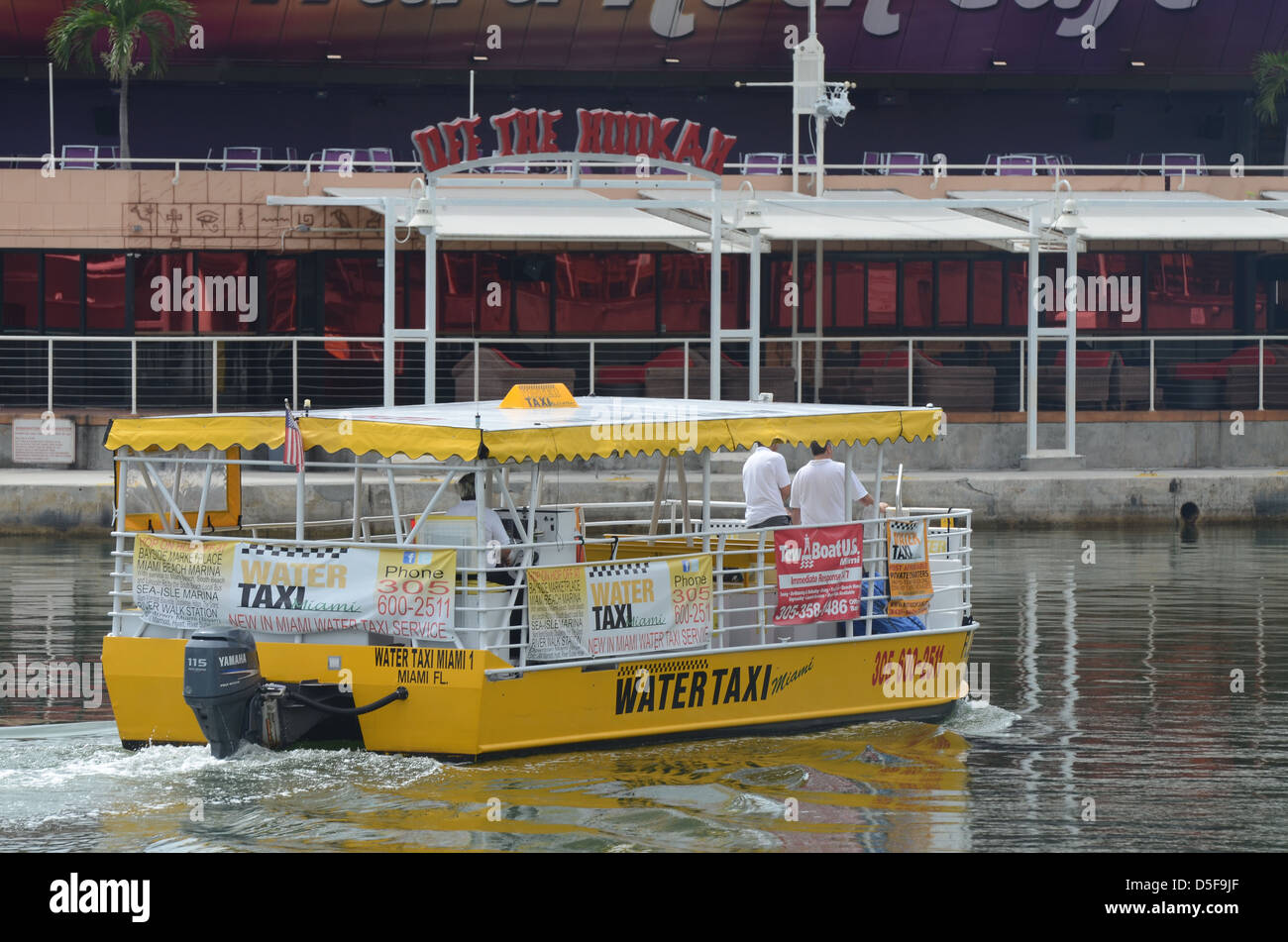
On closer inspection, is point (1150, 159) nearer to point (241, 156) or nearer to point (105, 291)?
point (241, 156)

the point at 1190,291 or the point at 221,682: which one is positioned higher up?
the point at 1190,291

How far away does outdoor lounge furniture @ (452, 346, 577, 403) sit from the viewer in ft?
96.9

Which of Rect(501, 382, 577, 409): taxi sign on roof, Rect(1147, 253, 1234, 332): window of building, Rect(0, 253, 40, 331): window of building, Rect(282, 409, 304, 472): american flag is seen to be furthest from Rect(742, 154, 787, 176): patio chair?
Rect(282, 409, 304, 472): american flag

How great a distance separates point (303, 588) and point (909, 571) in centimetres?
452

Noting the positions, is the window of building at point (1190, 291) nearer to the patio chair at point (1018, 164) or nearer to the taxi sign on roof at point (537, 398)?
the patio chair at point (1018, 164)

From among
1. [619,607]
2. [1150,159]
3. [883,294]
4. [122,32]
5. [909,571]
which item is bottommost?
[619,607]

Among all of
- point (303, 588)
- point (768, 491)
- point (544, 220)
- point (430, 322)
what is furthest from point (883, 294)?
point (303, 588)

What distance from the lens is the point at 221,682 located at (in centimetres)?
1134

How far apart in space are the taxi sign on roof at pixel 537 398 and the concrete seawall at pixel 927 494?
1159cm

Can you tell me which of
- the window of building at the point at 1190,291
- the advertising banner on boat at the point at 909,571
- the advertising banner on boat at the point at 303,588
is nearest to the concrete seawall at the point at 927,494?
the window of building at the point at 1190,291

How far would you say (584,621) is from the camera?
12.2 m

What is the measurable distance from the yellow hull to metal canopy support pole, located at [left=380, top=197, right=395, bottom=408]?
12.3 m

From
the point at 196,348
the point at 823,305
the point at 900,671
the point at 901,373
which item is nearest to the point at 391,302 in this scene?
the point at 196,348

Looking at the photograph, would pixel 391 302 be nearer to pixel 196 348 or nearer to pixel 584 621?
pixel 196 348
